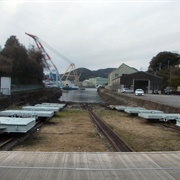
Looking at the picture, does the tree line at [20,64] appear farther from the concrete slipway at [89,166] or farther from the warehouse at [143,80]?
the concrete slipway at [89,166]

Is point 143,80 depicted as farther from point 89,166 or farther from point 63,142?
point 89,166

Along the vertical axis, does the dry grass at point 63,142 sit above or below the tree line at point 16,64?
below

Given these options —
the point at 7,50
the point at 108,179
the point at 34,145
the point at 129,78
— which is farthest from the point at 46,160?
the point at 129,78

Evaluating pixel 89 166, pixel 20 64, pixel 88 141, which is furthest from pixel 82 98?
pixel 89 166

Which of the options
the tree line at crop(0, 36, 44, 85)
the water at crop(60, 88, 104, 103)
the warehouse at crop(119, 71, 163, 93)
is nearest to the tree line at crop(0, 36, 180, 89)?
the tree line at crop(0, 36, 44, 85)

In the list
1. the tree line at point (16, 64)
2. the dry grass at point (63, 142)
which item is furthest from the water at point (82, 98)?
the dry grass at point (63, 142)

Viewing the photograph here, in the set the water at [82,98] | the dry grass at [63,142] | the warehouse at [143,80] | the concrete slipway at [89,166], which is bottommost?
the water at [82,98]

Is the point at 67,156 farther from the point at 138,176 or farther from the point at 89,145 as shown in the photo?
the point at 89,145

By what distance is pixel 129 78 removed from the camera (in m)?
74.6

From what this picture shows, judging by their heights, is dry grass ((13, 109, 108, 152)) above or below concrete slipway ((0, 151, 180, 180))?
below

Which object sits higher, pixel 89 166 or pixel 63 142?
pixel 89 166

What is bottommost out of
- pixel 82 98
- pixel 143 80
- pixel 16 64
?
pixel 82 98

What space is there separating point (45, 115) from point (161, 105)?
13115mm

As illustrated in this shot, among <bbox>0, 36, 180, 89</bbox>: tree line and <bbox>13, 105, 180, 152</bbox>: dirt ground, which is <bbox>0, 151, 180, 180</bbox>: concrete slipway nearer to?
<bbox>13, 105, 180, 152</bbox>: dirt ground
